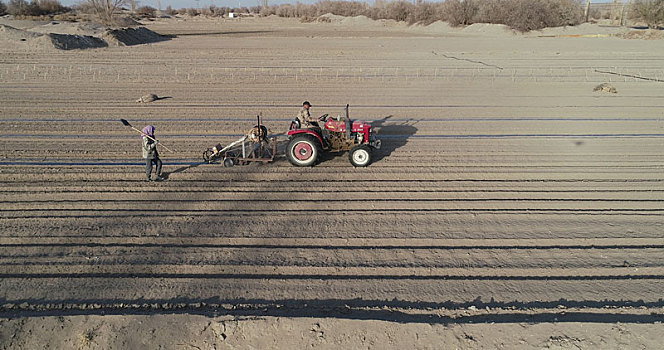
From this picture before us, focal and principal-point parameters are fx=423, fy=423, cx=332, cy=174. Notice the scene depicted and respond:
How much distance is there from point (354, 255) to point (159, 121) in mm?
8375

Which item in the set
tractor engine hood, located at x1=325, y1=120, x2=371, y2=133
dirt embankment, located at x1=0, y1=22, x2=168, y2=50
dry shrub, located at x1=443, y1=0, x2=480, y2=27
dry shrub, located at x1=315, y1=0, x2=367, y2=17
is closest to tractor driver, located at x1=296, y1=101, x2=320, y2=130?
tractor engine hood, located at x1=325, y1=120, x2=371, y2=133

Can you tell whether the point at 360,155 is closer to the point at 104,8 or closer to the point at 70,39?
the point at 70,39

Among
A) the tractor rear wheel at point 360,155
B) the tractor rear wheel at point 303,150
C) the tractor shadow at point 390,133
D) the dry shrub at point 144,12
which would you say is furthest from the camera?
the dry shrub at point 144,12

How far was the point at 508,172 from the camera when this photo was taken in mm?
8109

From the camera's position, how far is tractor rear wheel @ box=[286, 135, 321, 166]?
806 centimetres

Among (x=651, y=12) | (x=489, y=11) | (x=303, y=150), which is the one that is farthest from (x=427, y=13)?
(x=303, y=150)

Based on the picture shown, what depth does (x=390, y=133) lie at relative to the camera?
10781mm

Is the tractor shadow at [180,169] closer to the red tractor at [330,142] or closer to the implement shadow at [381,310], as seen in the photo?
the red tractor at [330,142]

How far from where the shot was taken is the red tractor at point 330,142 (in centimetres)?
811

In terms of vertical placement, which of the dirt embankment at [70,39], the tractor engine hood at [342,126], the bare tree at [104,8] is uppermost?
the bare tree at [104,8]

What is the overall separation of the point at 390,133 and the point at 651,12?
47.0 meters

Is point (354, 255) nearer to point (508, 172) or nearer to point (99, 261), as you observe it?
point (99, 261)

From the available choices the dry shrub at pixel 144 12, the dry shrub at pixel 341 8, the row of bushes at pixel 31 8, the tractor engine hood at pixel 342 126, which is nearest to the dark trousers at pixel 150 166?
the tractor engine hood at pixel 342 126

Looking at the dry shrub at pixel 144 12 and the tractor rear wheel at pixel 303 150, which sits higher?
the dry shrub at pixel 144 12
